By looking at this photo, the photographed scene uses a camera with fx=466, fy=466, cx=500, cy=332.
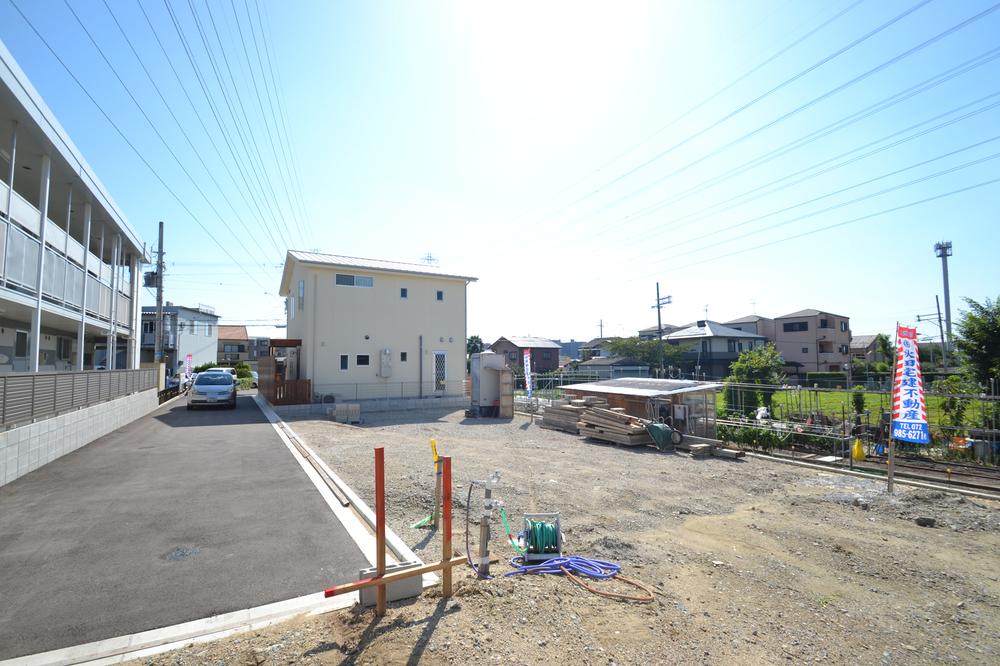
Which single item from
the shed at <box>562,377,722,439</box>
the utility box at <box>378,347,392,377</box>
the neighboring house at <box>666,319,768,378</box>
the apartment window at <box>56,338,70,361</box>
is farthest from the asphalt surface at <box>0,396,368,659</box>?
the neighboring house at <box>666,319,768,378</box>

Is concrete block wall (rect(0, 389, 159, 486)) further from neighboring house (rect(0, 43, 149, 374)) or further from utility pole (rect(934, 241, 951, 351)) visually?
utility pole (rect(934, 241, 951, 351))

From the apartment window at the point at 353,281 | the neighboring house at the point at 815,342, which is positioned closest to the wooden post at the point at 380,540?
the apartment window at the point at 353,281

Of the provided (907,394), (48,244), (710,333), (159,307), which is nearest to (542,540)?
(907,394)

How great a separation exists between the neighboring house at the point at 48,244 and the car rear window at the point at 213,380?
2867 millimetres

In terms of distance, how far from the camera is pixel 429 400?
2305cm

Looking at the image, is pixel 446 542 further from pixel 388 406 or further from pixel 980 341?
pixel 388 406

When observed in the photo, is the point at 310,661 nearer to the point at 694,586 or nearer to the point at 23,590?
the point at 23,590

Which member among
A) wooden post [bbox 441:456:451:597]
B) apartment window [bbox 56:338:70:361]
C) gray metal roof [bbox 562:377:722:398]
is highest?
apartment window [bbox 56:338:70:361]

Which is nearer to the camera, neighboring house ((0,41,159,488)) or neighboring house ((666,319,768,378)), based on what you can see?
neighboring house ((0,41,159,488))

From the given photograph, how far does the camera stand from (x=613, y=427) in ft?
46.8

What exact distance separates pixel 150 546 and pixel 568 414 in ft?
43.7

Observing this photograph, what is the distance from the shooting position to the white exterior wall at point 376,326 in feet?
71.4

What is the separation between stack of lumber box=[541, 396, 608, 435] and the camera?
16562 mm

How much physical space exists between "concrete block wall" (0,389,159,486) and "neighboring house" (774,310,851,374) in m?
53.6
